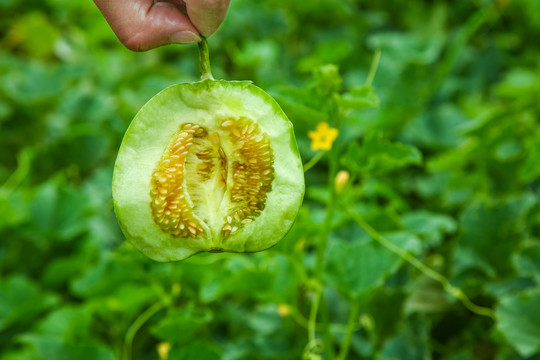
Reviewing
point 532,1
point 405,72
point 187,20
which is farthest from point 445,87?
point 187,20

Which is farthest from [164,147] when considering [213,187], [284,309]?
[284,309]

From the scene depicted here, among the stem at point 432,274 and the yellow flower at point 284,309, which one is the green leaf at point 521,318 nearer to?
the stem at point 432,274

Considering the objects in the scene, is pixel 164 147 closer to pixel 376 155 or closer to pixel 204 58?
pixel 204 58

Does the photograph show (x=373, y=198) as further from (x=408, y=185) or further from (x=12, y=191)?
(x=12, y=191)

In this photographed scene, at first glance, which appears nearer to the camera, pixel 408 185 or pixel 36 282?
pixel 36 282

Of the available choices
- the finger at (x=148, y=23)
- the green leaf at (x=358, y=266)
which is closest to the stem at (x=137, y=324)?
the green leaf at (x=358, y=266)
